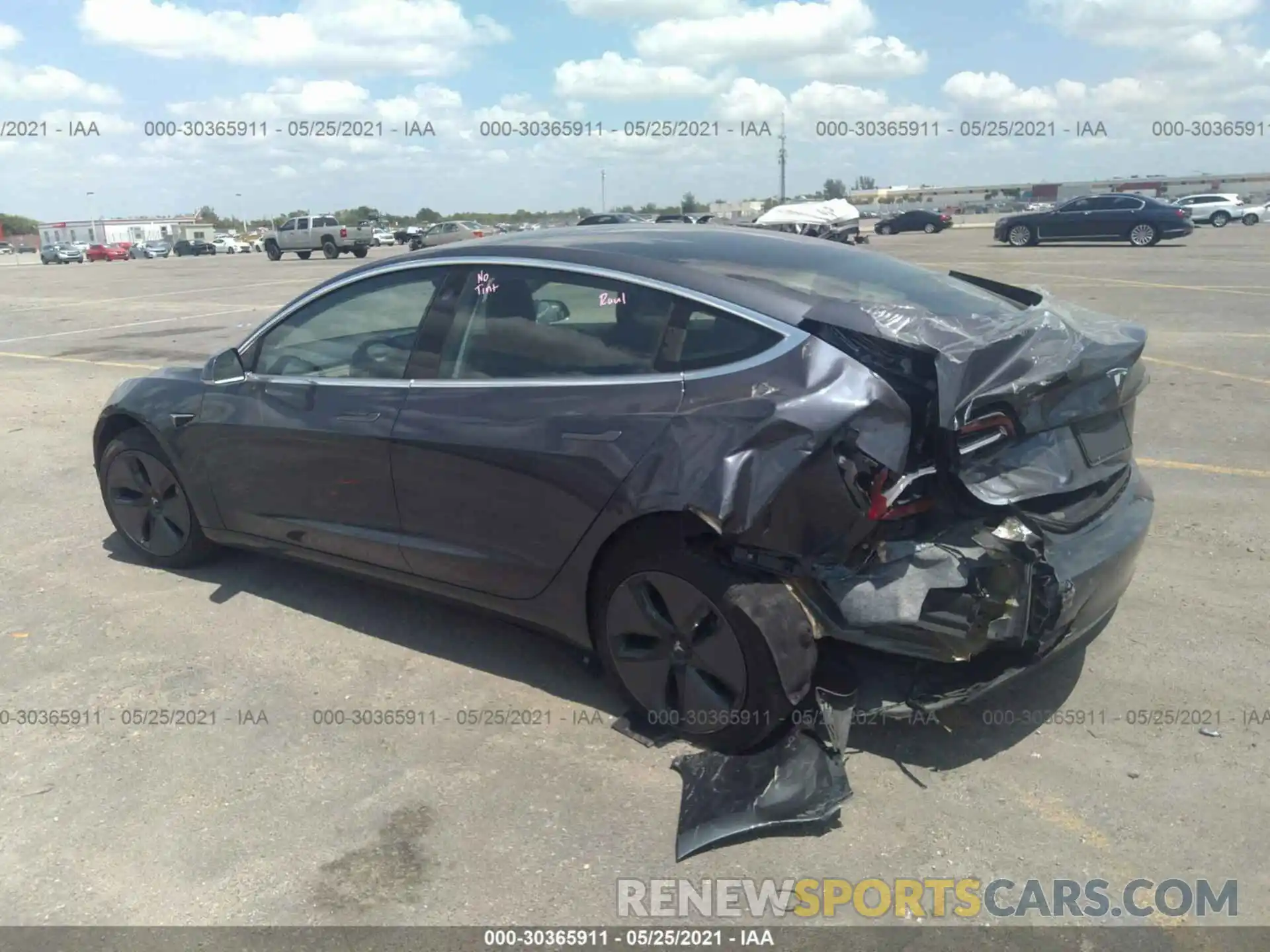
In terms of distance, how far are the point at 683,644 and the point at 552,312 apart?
1.34 meters

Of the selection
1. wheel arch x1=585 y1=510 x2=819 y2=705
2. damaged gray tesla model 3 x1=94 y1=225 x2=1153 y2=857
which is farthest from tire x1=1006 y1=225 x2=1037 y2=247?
wheel arch x1=585 y1=510 x2=819 y2=705

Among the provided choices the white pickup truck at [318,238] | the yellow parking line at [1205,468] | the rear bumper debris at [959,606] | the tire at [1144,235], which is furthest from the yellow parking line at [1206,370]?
the white pickup truck at [318,238]

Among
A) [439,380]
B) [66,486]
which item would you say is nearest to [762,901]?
[439,380]

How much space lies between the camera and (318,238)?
43531mm

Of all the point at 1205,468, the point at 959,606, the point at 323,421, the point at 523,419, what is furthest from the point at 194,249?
the point at 959,606

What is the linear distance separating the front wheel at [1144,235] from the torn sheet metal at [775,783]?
3181cm

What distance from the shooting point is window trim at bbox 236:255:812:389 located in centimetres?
333

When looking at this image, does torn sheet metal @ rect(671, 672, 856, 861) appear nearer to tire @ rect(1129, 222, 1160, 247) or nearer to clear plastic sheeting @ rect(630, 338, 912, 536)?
clear plastic sheeting @ rect(630, 338, 912, 536)

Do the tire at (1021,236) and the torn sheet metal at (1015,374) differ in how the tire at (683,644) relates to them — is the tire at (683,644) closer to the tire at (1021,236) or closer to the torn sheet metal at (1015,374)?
the torn sheet metal at (1015,374)

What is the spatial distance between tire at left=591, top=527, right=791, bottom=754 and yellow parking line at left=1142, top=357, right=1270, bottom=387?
7573 millimetres

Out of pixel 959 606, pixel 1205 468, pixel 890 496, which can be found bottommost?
pixel 1205 468

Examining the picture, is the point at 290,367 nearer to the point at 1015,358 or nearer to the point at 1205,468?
the point at 1015,358

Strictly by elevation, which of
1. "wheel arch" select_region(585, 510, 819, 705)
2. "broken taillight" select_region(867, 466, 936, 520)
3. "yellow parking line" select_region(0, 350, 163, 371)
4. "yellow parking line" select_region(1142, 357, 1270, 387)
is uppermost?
"broken taillight" select_region(867, 466, 936, 520)

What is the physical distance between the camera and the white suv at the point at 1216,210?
164ft
